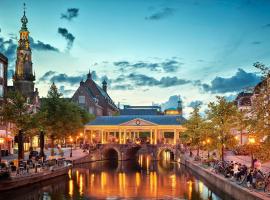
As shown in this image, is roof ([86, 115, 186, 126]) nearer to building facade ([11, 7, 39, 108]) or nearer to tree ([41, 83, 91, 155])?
building facade ([11, 7, 39, 108])

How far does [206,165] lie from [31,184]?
87.3ft

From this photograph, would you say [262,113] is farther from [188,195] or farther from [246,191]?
[188,195]

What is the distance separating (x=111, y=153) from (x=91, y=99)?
128 ft

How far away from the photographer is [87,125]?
122 m

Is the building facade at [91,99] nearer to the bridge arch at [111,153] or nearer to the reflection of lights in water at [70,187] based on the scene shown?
the bridge arch at [111,153]

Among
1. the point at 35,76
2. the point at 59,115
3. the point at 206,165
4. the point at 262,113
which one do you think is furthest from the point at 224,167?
the point at 35,76

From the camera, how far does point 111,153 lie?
123m

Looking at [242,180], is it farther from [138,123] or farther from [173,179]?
[138,123]

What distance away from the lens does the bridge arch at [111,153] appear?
114750 millimetres

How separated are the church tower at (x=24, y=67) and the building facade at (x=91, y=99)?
34519 mm

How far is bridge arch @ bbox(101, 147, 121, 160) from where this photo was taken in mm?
114750

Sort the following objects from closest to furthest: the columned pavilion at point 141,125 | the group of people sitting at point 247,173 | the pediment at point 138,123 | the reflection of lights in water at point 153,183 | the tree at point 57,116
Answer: the group of people sitting at point 247,173
the reflection of lights in water at point 153,183
the tree at point 57,116
the columned pavilion at point 141,125
the pediment at point 138,123

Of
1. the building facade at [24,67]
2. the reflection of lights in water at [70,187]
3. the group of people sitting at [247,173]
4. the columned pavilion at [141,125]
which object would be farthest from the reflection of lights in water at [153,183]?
the building facade at [24,67]

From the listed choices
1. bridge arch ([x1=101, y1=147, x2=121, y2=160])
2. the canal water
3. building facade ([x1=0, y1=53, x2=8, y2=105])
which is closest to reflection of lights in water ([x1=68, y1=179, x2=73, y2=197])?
the canal water
